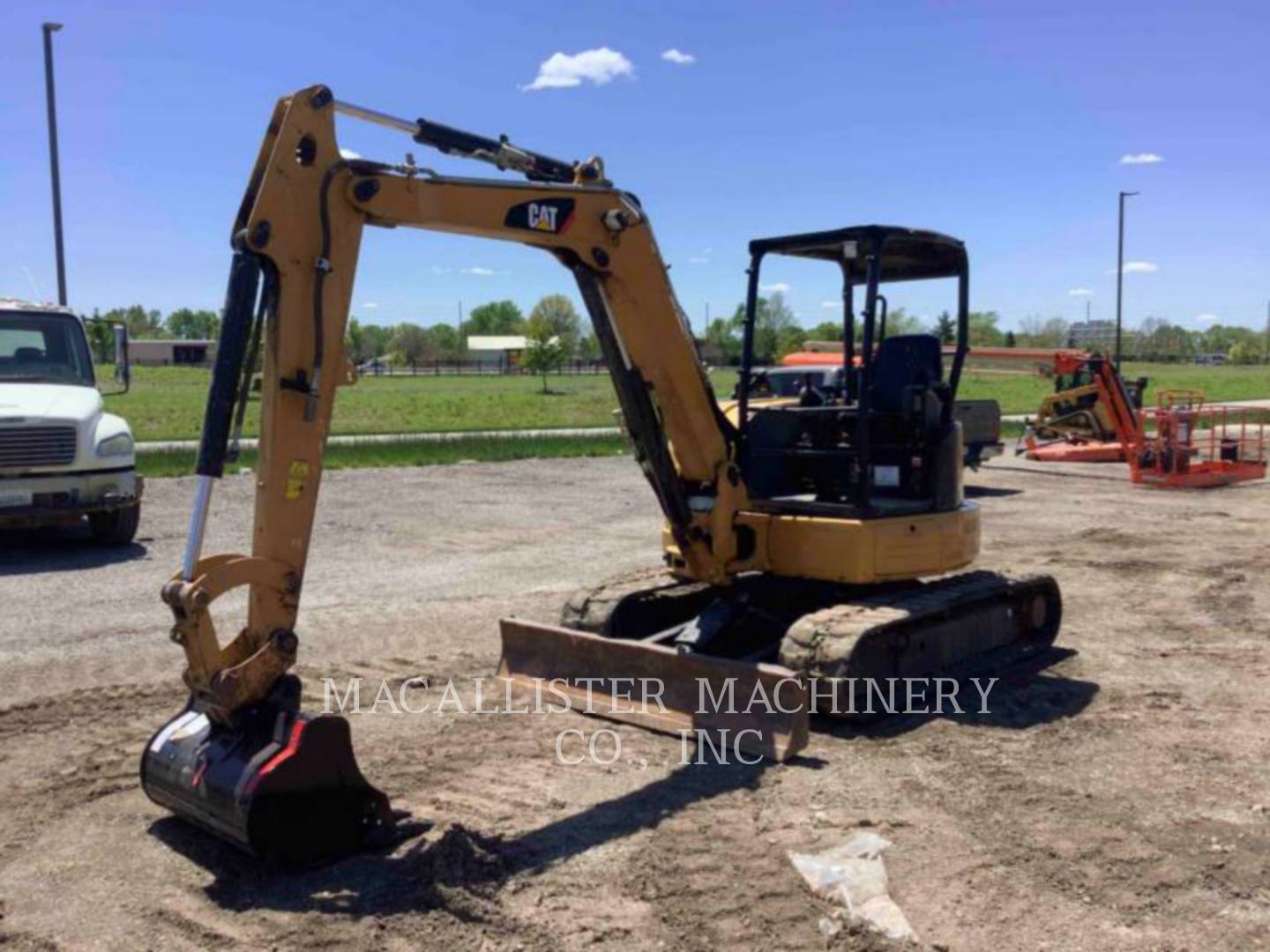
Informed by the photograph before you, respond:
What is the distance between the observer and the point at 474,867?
4.75 metres

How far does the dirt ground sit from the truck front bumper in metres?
2.11

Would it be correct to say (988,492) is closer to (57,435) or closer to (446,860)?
(57,435)

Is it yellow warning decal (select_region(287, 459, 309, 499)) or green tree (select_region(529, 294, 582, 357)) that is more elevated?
green tree (select_region(529, 294, 582, 357))

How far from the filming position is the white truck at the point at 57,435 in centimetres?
1213

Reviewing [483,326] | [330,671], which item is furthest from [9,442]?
[483,326]

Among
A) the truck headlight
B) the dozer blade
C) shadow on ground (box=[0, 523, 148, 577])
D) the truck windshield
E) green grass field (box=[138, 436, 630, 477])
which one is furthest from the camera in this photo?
green grass field (box=[138, 436, 630, 477])

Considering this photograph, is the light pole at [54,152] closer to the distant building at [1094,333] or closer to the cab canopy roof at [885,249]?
the cab canopy roof at [885,249]

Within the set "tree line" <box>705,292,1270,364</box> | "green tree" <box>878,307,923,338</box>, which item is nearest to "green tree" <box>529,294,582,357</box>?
"tree line" <box>705,292,1270,364</box>

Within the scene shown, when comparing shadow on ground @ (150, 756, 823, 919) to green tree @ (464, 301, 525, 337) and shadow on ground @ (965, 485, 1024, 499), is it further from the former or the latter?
green tree @ (464, 301, 525, 337)

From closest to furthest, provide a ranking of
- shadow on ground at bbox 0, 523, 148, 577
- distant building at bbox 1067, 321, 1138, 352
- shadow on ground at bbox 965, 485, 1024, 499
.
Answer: shadow on ground at bbox 0, 523, 148, 577
shadow on ground at bbox 965, 485, 1024, 499
distant building at bbox 1067, 321, 1138, 352

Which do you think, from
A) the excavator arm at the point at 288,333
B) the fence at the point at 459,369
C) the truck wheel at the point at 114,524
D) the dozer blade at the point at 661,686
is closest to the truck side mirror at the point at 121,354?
the truck wheel at the point at 114,524

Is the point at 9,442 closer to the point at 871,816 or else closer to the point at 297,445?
the point at 297,445

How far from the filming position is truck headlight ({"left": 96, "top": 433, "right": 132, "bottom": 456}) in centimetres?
1259

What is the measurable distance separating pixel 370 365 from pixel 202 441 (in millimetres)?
96842
